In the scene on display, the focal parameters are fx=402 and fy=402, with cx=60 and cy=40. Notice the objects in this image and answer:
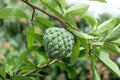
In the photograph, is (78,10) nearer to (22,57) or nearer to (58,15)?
(58,15)

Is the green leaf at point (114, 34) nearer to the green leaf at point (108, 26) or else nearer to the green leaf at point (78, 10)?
the green leaf at point (108, 26)

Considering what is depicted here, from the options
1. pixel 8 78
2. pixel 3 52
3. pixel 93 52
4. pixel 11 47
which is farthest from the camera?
pixel 11 47

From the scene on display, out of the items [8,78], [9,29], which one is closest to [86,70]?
[9,29]

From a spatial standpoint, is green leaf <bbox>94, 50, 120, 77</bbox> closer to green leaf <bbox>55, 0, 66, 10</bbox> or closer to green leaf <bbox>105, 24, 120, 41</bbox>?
green leaf <bbox>105, 24, 120, 41</bbox>

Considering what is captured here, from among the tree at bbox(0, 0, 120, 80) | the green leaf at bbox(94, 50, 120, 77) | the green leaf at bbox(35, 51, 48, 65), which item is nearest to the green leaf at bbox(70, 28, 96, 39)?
the tree at bbox(0, 0, 120, 80)

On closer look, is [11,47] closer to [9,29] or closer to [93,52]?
[9,29]

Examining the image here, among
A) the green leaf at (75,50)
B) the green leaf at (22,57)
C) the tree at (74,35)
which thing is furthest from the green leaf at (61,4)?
the green leaf at (22,57)

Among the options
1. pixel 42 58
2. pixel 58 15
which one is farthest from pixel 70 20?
pixel 42 58
